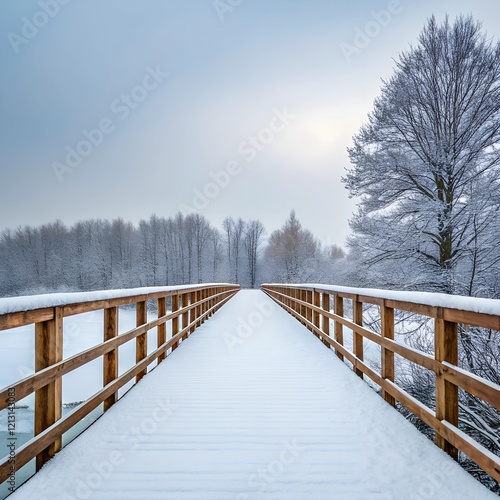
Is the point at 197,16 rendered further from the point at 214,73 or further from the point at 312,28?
the point at 312,28

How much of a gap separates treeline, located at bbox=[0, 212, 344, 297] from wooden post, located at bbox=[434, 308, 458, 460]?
33.5 m

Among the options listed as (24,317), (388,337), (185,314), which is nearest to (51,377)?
(24,317)

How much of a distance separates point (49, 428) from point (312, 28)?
47.9 meters

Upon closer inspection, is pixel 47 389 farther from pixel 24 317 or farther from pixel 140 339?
pixel 140 339

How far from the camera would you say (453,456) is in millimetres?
2166

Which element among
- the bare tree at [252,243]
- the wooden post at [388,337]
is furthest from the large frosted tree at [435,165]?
the bare tree at [252,243]

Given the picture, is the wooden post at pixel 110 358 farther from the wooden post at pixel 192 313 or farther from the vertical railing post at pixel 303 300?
the vertical railing post at pixel 303 300

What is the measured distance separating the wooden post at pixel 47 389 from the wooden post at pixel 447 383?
2581mm

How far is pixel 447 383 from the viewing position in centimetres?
217

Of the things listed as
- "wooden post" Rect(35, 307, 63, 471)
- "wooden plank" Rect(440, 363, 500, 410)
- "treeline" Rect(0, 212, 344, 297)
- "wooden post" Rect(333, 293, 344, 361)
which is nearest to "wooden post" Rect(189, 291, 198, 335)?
"wooden post" Rect(333, 293, 344, 361)

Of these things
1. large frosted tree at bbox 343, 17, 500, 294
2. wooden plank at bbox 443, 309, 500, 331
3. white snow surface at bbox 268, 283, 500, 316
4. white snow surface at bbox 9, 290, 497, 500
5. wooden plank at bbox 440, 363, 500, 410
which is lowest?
white snow surface at bbox 9, 290, 497, 500

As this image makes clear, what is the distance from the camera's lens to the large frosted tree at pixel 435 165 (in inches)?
276

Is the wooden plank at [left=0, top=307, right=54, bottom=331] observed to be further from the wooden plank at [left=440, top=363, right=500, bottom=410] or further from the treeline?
the treeline

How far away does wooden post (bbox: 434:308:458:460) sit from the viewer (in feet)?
7.08
